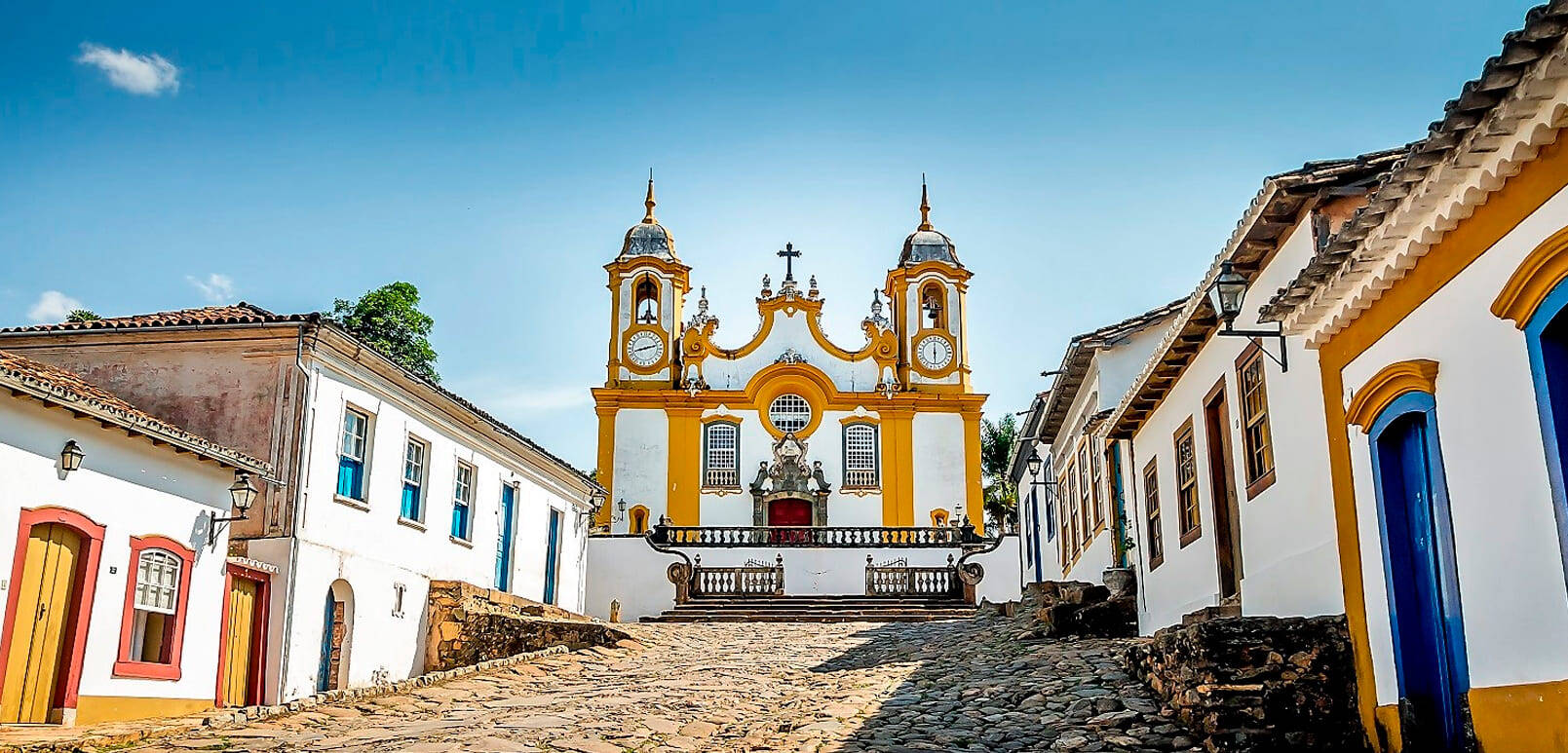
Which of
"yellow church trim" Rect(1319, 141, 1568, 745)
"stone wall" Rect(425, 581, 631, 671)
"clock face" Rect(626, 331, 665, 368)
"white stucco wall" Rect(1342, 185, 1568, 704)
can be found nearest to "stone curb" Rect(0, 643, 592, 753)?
"stone wall" Rect(425, 581, 631, 671)

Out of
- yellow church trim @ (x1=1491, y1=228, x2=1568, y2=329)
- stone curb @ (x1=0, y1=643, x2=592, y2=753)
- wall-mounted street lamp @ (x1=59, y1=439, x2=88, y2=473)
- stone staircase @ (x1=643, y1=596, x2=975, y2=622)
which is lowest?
stone curb @ (x1=0, y1=643, x2=592, y2=753)

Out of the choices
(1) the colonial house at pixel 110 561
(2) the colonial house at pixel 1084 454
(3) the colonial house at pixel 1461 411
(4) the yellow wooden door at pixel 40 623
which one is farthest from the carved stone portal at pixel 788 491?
(3) the colonial house at pixel 1461 411

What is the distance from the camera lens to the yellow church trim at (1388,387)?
24.1 ft

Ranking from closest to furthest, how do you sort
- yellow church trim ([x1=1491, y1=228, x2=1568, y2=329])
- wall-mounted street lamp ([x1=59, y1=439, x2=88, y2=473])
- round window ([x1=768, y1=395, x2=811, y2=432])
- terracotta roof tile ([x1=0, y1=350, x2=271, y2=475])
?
1. yellow church trim ([x1=1491, y1=228, x2=1568, y2=329])
2. terracotta roof tile ([x1=0, y1=350, x2=271, y2=475])
3. wall-mounted street lamp ([x1=59, y1=439, x2=88, y2=473])
4. round window ([x1=768, y1=395, x2=811, y2=432])

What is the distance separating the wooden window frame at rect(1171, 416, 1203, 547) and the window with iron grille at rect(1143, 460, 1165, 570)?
3.19ft

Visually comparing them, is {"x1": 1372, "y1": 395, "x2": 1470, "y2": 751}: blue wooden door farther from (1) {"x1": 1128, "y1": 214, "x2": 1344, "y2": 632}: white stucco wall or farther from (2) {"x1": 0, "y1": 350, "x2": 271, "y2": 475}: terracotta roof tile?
(2) {"x1": 0, "y1": 350, "x2": 271, "y2": 475}: terracotta roof tile

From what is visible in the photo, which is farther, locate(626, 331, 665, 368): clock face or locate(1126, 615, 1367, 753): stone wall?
locate(626, 331, 665, 368): clock face

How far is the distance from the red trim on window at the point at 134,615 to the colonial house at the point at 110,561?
0.01 meters

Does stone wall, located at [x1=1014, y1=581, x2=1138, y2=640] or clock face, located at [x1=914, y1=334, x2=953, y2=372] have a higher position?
clock face, located at [x1=914, y1=334, x2=953, y2=372]

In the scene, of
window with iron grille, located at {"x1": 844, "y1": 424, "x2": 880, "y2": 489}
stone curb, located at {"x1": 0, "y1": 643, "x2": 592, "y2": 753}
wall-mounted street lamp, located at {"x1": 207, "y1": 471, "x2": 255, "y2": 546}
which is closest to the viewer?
stone curb, located at {"x1": 0, "y1": 643, "x2": 592, "y2": 753}

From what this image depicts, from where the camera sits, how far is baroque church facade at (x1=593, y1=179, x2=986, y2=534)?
126 ft

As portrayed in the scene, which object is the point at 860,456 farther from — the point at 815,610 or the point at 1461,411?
the point at 1461,411

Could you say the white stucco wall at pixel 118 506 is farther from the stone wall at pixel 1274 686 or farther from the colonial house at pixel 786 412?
the colonial house at pixel 786 412

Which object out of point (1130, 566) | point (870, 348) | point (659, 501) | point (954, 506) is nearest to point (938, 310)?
point (870, 348)
